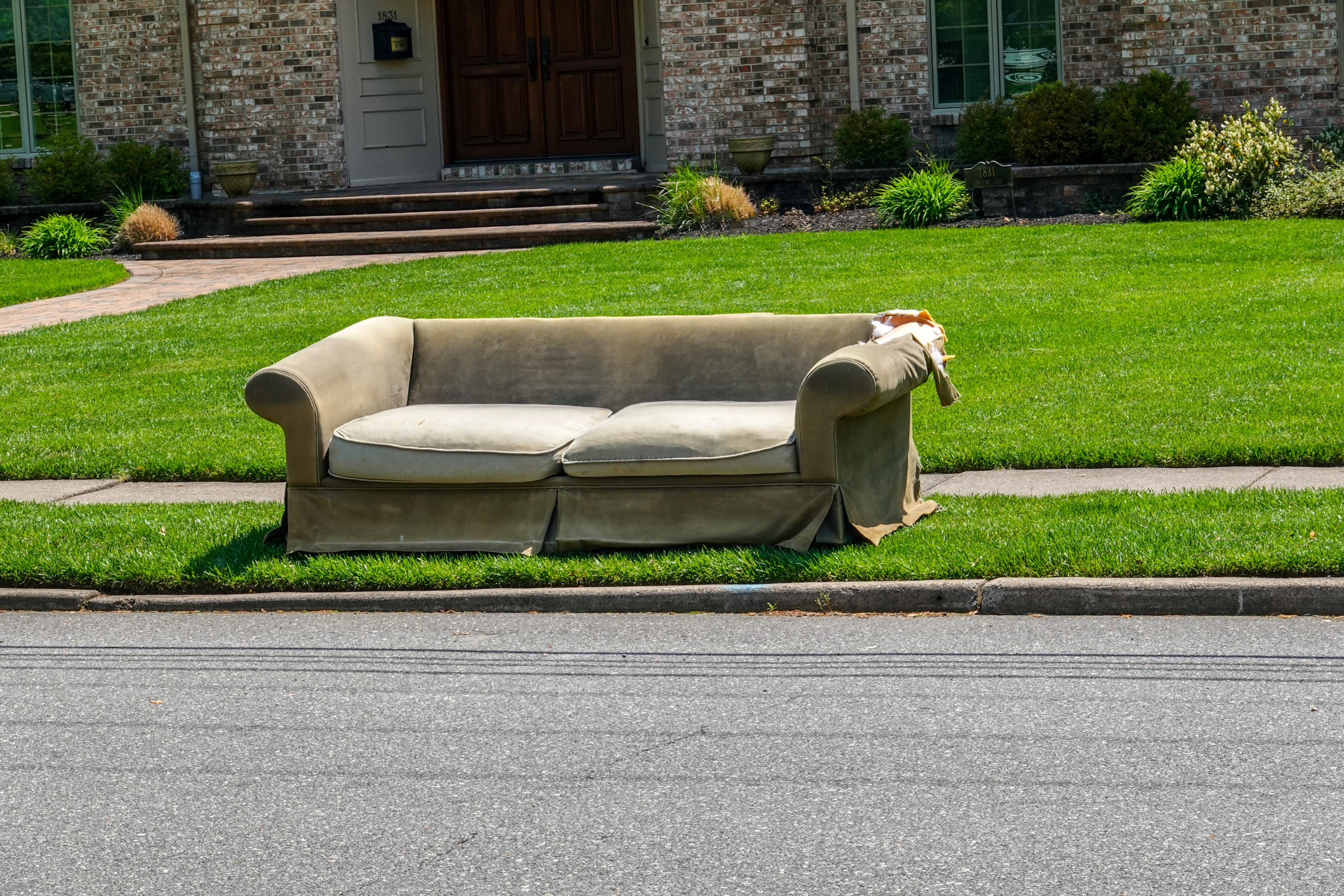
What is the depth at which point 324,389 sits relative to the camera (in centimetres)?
645

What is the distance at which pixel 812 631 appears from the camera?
5539 mm

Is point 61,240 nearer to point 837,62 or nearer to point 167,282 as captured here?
point 167,282

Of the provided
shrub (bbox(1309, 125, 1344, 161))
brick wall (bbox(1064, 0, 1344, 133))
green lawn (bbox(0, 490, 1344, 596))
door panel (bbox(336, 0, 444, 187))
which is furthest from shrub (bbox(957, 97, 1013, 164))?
Answer: green lawn (bbox(0, 490, 1344, 596))

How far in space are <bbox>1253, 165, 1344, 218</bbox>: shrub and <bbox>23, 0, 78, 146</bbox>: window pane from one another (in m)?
14.5

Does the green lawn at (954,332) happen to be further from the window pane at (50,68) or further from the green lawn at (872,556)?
the window pane at (50,68)

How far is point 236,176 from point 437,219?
9.40ft

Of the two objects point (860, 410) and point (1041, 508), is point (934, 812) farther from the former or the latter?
point (1041, 508)

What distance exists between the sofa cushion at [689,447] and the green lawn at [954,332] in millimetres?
1811

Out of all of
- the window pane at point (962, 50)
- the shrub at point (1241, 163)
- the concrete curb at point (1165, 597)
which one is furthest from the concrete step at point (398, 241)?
the concrete curb at point (1165, 597)

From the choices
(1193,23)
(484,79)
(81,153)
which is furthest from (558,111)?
(1193,23)

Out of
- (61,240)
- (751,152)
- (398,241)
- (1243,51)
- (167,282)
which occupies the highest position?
(1243,51)

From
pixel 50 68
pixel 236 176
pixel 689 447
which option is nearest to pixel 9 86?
pixel 50 68

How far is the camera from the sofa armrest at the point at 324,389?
249 inches

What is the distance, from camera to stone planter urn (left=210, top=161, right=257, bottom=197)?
62.6 ft
